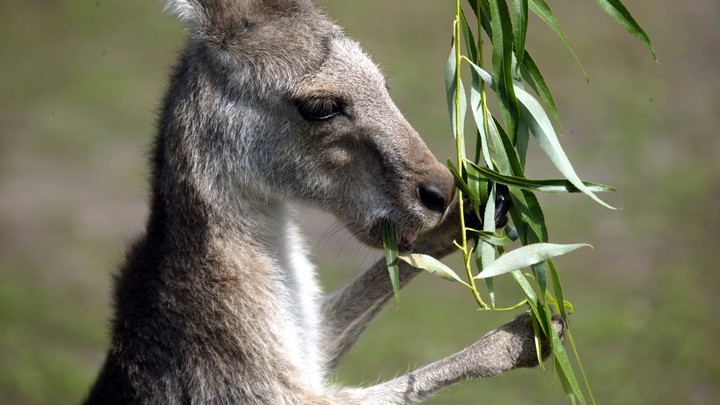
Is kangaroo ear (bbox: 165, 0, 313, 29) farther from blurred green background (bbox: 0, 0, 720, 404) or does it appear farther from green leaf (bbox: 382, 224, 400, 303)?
blurred green background (bbox: 0, 0, 720, 404)

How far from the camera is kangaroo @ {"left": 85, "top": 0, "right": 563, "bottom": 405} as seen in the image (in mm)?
4004

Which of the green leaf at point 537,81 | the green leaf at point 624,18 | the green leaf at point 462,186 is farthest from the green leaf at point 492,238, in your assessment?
the green leaf at point 624,18

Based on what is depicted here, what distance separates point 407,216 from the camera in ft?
13.0

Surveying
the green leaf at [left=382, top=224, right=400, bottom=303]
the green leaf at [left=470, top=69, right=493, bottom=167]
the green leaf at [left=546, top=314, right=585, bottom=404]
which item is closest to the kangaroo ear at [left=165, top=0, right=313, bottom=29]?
the green leaf at [left=470, top=69, right=493, bottom=167]

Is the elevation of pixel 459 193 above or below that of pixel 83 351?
above

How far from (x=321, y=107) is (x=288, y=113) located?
0.54 feet

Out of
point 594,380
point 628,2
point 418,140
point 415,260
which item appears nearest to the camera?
point 415,260

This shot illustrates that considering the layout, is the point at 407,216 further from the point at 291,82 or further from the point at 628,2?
the point at 628,2

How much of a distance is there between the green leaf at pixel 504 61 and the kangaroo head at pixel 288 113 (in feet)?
1.32

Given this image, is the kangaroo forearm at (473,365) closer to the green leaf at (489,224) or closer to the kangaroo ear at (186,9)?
the green leaf at (489,224)

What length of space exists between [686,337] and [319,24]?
5493 millimetres

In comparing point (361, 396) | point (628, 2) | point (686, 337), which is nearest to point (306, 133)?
point (361, 396)

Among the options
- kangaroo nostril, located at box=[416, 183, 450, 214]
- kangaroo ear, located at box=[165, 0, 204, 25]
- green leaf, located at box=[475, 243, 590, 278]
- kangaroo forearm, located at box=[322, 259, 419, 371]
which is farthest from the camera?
kangaroo forearm, located at box=[322, 259, 419, 371]

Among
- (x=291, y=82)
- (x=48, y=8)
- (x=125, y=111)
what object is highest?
(x=291, y=82)
